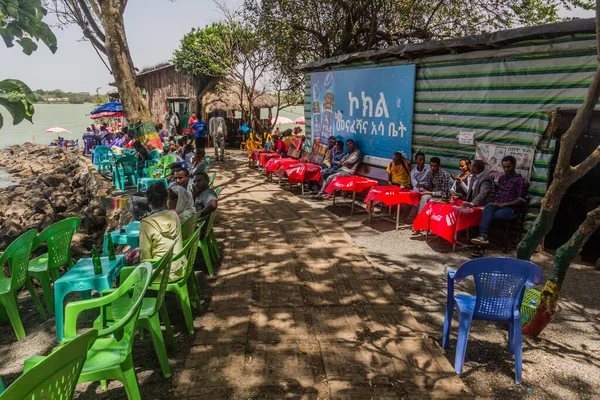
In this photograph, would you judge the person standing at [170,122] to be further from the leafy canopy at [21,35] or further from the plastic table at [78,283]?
the leafy canopy at [21,35]

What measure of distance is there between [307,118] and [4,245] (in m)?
9.19

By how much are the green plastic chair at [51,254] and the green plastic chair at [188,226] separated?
5.54 feet

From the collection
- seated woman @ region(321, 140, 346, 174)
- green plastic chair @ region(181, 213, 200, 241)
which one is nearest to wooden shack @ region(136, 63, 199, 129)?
seated woman @ region(321, 140, 346, 174)

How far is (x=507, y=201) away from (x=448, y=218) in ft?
3.31

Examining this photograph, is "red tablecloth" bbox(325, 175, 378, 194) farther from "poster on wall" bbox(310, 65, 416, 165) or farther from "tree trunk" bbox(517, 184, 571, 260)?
"tree trunk" bbox(517, 184, 571, 260)

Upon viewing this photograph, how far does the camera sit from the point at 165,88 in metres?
24.7

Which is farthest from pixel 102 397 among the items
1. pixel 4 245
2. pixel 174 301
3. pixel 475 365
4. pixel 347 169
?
pixel 4 245

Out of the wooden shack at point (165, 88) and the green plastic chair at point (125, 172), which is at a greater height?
the wooden shack at point (165, 88)

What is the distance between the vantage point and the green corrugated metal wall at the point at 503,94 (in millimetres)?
6336

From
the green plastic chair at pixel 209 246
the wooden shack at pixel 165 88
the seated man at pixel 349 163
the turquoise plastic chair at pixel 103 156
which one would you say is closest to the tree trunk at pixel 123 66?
the turquoise plastic chair at pixel 103 156

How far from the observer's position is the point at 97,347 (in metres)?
3.28

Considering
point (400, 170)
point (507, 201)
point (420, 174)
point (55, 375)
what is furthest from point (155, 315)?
point (400, 170)

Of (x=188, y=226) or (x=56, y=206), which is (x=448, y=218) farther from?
(x=56, y=206)

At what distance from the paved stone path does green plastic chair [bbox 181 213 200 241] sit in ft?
2.65
